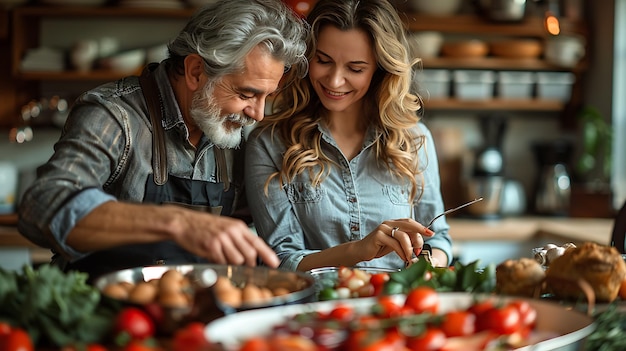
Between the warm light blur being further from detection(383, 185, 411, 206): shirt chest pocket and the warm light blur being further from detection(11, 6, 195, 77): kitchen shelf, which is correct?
detection(11, 6, 195, 77): kitchen shelf

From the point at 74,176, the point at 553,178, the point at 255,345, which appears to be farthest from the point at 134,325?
the point at 553,178

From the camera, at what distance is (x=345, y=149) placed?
271 centimetres

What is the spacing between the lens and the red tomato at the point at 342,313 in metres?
1.43

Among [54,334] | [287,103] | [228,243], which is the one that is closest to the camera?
[54,334]

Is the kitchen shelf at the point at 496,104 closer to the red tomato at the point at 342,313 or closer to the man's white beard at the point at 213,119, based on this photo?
the man's white beard at the point at 213,119

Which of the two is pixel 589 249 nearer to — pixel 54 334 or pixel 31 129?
pixel 54 334

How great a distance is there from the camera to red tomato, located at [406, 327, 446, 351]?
1.33 meters

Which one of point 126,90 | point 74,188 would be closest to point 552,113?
point 126,90

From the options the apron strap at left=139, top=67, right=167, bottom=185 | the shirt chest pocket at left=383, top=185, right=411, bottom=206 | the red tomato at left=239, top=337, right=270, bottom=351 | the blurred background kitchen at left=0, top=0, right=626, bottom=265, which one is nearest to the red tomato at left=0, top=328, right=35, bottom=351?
the red tomato at left=239, top=337, right=270, bottom=351

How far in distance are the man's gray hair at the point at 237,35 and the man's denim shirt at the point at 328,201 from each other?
1.18 feet

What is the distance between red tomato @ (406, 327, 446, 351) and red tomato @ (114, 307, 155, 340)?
45 cm

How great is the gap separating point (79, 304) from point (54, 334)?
89 mm

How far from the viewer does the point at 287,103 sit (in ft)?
9.04

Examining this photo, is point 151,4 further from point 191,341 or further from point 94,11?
point 191,341
